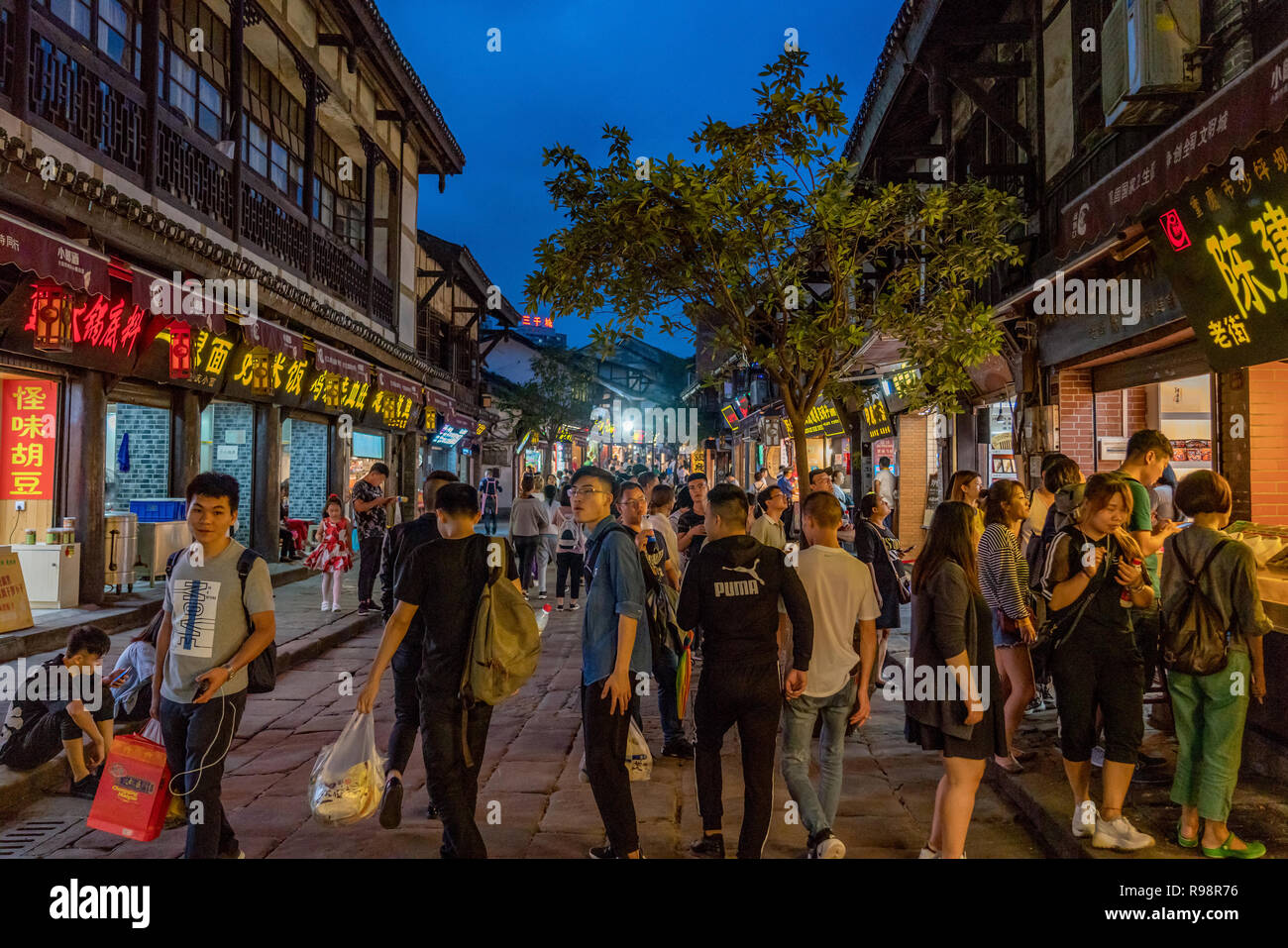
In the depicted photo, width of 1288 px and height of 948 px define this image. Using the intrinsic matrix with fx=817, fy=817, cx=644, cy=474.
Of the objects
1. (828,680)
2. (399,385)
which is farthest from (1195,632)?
(399,385)

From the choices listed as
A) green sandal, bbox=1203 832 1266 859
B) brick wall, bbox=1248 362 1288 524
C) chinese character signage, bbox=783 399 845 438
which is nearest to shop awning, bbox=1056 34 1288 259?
brick wall, bbox=1248 362 1288 524

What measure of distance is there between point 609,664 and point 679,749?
2.28m

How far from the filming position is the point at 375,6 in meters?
14.2

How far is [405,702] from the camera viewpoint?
175 inches

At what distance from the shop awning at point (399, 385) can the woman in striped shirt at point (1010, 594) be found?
14348 mm

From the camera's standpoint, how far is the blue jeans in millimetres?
4027

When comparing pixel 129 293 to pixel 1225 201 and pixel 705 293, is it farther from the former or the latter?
pixel 1225 201

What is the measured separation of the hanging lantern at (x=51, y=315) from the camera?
765cm

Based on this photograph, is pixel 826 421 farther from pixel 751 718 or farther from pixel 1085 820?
pixel 751 718

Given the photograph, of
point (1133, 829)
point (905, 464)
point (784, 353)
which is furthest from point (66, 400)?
point (905, 464)

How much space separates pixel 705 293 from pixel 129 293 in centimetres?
614

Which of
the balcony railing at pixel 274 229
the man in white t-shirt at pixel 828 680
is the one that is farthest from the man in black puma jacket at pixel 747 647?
the balcony railing at pixel 274 229

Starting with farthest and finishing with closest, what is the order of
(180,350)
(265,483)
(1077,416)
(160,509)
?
(265,483) → (160,509) → (180,350) → (1077,416)

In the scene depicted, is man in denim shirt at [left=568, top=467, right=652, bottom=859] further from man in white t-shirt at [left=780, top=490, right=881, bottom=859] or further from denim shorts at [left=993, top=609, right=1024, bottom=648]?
denim shorts at [left=993, top=609, right=1024, bottom=648]
